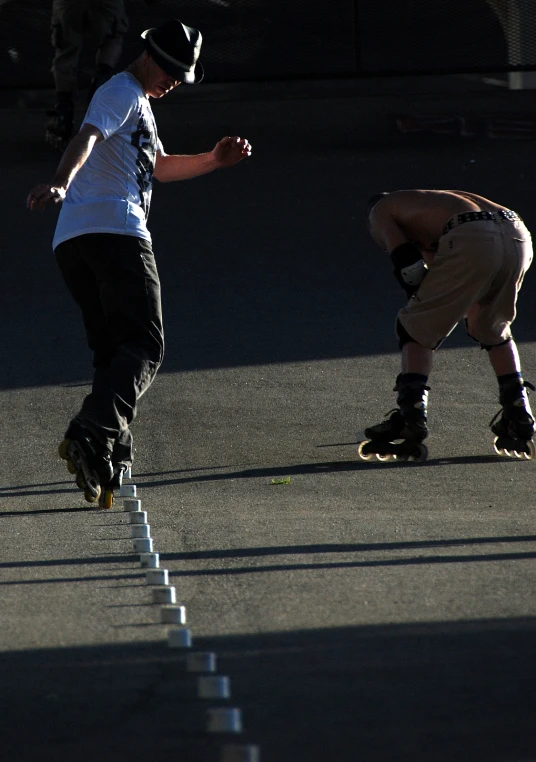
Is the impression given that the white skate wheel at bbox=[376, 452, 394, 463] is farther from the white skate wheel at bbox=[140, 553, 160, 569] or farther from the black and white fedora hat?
the white skate wheel at bbox=[140, 553, 160, 569]

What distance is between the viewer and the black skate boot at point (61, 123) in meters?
11.6

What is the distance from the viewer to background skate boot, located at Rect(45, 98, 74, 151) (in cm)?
1159

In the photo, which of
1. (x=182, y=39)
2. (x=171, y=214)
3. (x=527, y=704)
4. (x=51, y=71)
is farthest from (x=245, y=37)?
(x=527, y=704)

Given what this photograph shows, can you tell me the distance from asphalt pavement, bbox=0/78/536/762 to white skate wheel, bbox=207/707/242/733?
18mm

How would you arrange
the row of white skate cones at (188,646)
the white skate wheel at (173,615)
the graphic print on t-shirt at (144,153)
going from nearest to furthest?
the row of white skate cones at (188,646)
the white skate wheel at (173,615)
the graphic print on t-shirt at (144,153)

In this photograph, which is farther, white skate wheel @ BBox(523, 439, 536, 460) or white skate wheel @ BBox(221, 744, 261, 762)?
white skate wheel @ BBox(523, 439, 536, 460)

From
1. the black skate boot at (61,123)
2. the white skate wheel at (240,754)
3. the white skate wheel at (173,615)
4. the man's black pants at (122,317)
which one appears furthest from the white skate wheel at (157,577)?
the black skate boot at (61,123)

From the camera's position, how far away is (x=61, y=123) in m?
11.7

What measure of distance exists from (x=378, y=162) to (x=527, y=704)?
8.97 metres

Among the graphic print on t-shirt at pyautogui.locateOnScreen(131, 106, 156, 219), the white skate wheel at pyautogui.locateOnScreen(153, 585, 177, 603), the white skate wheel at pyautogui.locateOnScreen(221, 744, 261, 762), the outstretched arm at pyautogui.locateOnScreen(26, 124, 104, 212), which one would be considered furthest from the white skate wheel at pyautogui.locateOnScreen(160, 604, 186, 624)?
the graphic print on t-shirt at pyautogui.locateOnScreen(131, 106, 156, 219)

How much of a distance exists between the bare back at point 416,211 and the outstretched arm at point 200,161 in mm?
712

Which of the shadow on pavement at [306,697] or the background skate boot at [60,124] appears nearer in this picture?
the shadow on pavement at [306,697]

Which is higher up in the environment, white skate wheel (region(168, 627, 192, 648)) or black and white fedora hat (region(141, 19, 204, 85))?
black and white fedora hat (region(141, 19, 204, 85))

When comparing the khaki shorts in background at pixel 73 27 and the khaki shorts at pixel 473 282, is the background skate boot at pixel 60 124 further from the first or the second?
the khaki shorts at pixel 473 282
